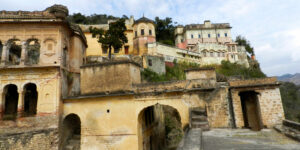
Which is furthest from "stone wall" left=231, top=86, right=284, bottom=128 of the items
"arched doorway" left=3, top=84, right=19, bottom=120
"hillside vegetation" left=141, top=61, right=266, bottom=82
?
"arched doorway" left=3, top=84, right=19, bottom=120

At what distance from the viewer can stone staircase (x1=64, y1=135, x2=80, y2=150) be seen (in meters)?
11.2

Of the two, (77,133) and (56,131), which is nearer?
(56,131)

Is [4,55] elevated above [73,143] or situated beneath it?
elevated above

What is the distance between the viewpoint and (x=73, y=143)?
11.5 metres

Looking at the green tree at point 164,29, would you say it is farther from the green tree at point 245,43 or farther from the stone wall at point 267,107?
the stone wall at point 267,107

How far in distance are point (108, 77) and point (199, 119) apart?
6448 millimetres

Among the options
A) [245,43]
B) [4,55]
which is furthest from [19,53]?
[245,43]

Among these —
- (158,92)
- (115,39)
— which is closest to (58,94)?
(158,92)

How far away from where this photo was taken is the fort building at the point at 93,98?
9555 mm

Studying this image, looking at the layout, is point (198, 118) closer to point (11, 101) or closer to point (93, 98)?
point (93, 98)

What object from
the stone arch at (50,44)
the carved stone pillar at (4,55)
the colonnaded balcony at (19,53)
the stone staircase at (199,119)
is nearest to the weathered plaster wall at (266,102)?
the stone staircase at (199,119)

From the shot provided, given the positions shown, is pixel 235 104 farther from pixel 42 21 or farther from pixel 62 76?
pixel 42 21

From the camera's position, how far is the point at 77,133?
1273cm

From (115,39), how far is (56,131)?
38.3 ft
